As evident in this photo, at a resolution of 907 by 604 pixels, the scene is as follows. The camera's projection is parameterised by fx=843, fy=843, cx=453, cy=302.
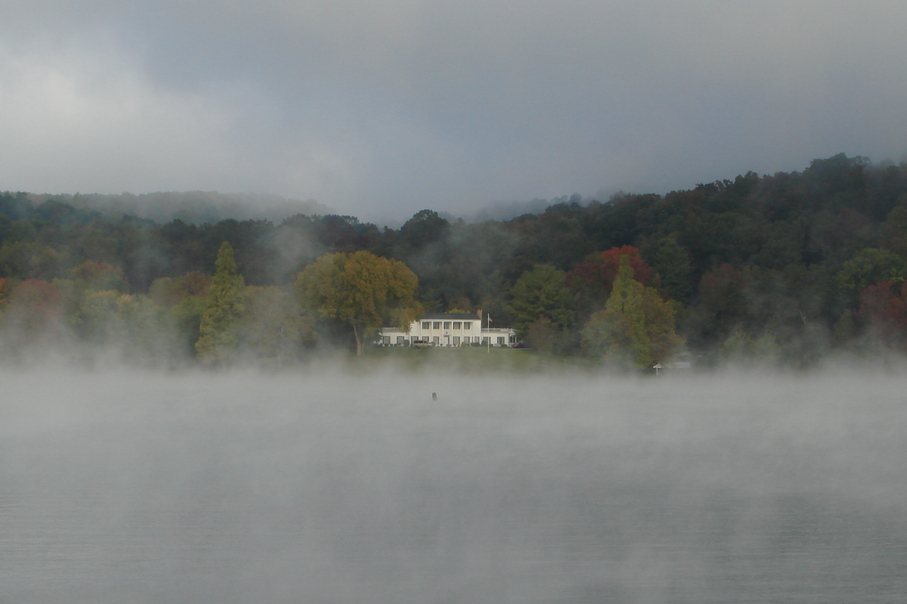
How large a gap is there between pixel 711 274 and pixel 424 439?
40854 mm

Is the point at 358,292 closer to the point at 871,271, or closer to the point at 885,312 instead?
the point at 885,312

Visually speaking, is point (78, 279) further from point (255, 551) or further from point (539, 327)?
point (255, 551)

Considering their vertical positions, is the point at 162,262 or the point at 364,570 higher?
the point at 162,262

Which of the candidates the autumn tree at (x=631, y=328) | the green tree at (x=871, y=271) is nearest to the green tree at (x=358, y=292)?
the autumn tree at (x=631, y=328)

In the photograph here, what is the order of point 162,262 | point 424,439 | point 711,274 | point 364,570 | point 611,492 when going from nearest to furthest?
point 364,570 < point 611,492 < point 424,439 < point 711,274 < point 162,262

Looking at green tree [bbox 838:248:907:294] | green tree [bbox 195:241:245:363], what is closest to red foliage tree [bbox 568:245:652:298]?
green tree [bbox 838:248:907:294]

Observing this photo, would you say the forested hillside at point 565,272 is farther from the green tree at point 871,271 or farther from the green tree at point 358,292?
the green tree at point 358,292

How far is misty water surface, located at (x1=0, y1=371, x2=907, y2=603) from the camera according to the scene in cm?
1319

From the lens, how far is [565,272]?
7406cm

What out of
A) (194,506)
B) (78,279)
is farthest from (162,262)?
(194,506)

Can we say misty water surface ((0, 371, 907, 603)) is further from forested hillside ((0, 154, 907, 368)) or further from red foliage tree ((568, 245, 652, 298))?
red foliage tree ((568, 245, 652, 298))

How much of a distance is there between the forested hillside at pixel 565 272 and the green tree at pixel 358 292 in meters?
1.07

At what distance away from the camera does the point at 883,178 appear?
85.4 metres

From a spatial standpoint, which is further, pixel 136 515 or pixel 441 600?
pixel 136 515
